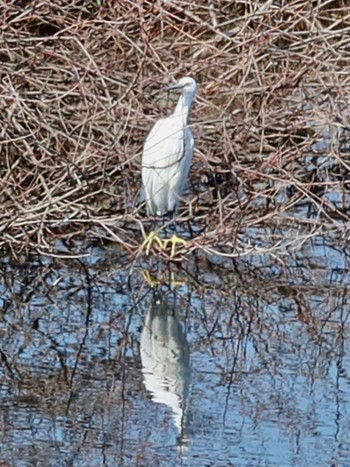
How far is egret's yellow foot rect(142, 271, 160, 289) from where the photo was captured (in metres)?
8.22

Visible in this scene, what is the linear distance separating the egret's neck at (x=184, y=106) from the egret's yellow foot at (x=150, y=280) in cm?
105

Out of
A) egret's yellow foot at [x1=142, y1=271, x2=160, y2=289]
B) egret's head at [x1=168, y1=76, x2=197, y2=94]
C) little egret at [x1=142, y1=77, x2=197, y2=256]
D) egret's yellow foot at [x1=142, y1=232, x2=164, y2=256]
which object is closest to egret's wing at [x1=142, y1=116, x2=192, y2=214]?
little egret at [x1=142, y1=77, x2=197, y2=256]

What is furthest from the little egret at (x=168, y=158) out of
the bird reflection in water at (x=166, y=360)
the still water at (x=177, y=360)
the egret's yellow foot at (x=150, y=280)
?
the bird reflection in water at (x=166, y=360)

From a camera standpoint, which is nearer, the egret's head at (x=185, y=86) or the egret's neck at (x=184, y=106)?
the egret's head at (x=185, y=86)

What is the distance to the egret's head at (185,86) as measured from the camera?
860 centimetres

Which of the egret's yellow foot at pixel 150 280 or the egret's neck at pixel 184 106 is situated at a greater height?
the egret's neck at pixel 184 106

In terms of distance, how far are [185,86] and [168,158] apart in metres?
0.55

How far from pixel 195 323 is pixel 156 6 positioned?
2063mm

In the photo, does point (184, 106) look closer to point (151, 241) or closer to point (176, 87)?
point (176, 87)

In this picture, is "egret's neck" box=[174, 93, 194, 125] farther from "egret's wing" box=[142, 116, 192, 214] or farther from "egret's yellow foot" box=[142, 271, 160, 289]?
"egret's yellow foot" box=[142, 271, 160, 289]

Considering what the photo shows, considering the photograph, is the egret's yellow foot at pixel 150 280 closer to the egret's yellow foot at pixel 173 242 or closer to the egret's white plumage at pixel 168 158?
the egret's yellow foot at pixel 173 242

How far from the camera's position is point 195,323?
742 centimetres

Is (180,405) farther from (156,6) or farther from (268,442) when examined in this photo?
(156,6)

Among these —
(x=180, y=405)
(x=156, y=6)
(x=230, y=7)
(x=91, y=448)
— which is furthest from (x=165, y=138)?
(x=91, y=448)
